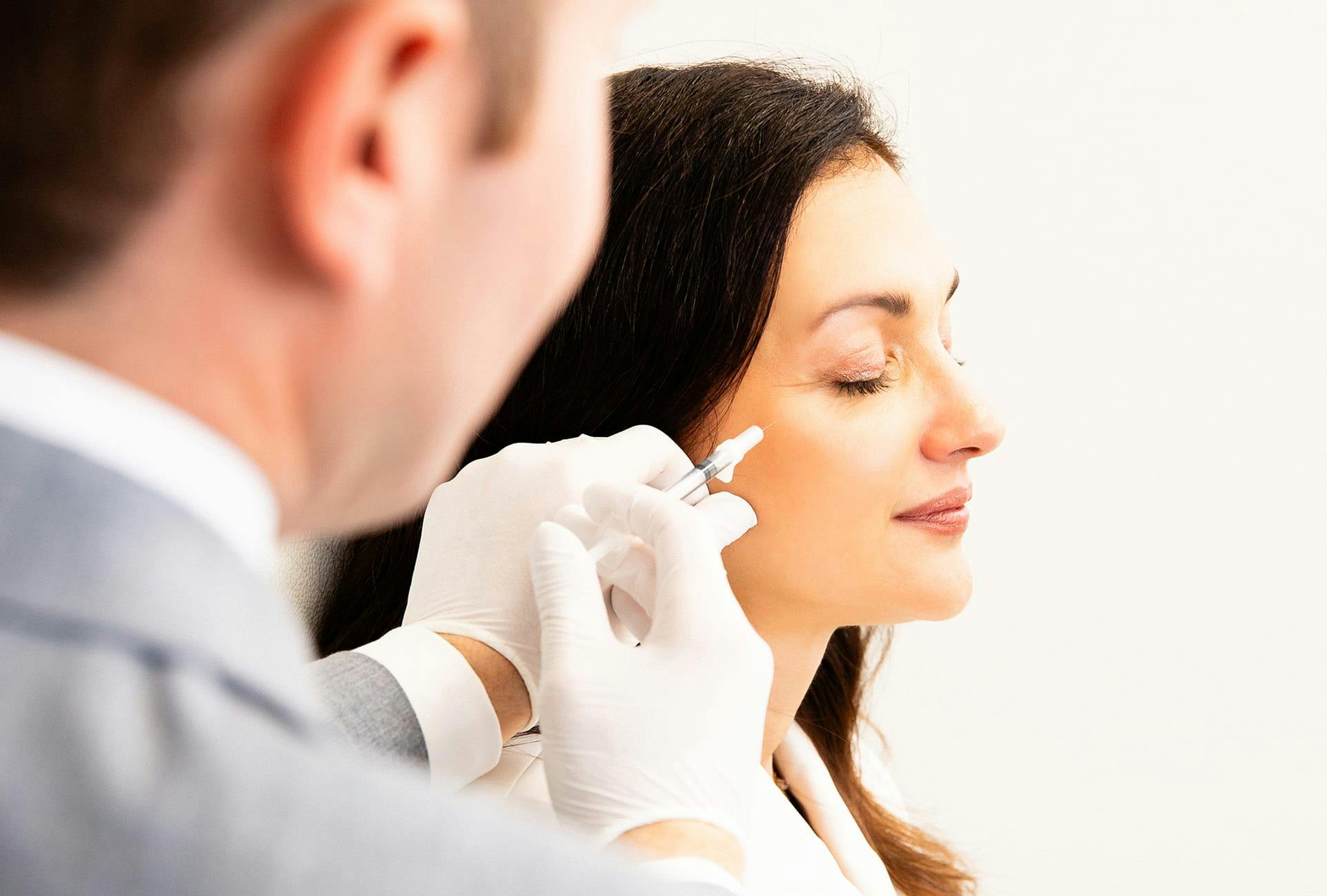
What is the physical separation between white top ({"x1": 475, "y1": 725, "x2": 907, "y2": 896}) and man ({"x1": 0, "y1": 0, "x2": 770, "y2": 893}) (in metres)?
0.56

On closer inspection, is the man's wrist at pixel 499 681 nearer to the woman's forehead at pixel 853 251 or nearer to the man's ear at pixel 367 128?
the woman's forehead at pixel 853 251

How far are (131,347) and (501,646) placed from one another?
0.68m

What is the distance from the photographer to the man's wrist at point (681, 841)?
82cm

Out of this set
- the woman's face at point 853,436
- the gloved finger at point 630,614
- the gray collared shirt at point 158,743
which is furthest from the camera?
the woman's face at point 853,436

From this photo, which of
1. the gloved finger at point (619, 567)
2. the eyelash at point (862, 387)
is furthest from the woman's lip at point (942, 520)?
the gloved finger at point (619, 567)

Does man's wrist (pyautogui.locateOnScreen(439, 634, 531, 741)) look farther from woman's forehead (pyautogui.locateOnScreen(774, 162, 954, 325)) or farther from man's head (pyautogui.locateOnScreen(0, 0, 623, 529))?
man's head (pyautogui.locateOnScreen(0, 0, 623, 529))

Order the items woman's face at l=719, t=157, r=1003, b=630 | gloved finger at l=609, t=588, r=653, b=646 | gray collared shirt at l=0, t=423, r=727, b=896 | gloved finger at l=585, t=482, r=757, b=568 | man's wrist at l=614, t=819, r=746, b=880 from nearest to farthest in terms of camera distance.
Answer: gray collared shirt at l=0, t=423, r=727, b=896 < man's wrist at l=614, t=819, r=746, b=880 < gloved finger at l=585, t=482, r=757, b=568 < gloved finger at l=609, t=588, r=653, b=646 < woman's face at l=719, t=157, r=1003, b=630

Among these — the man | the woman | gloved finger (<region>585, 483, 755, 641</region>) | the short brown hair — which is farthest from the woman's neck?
the short brown hair

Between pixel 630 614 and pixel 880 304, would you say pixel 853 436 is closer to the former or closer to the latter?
pixel 880 304

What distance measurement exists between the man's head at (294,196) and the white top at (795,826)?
22.2 inches

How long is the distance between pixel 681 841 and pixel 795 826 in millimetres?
594

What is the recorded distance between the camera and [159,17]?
14.1 inches

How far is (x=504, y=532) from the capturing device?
109 centimetres

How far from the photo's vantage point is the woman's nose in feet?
4.24
